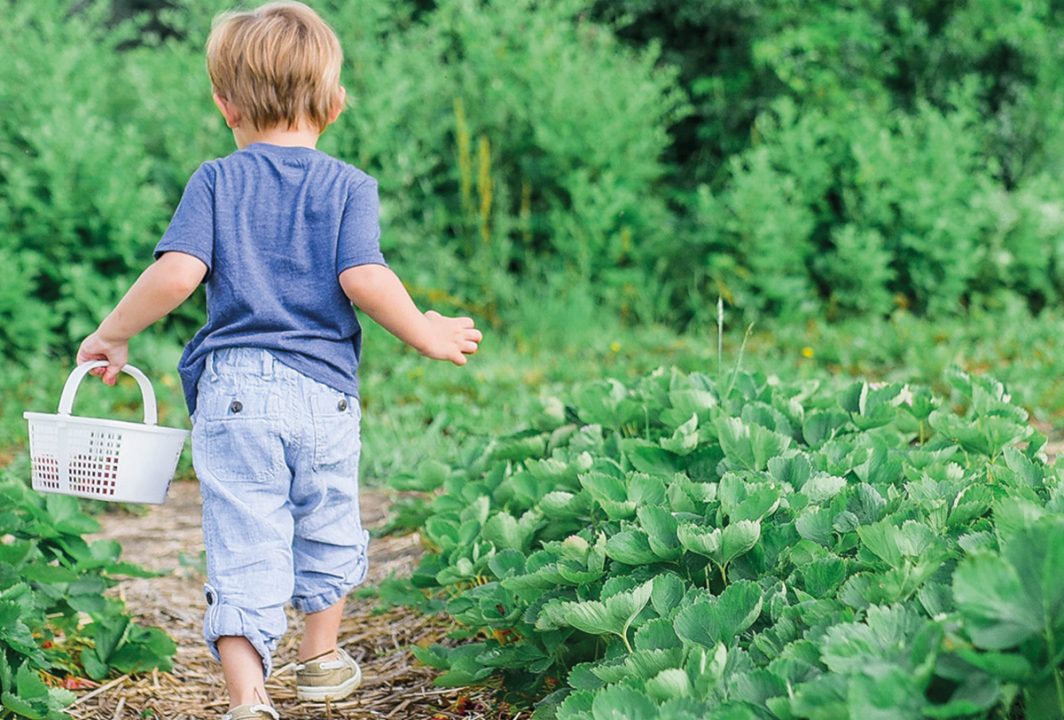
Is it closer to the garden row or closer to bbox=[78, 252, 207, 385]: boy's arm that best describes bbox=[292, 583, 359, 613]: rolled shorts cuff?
bbox=[78, 252, 207, 385]: boy's arm

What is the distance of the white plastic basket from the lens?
233 cm

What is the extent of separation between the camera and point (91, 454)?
2.33 meters

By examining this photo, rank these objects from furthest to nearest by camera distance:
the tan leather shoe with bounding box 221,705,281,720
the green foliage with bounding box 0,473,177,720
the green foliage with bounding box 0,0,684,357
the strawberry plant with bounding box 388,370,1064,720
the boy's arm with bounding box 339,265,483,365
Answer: the green foliage with bounding box 0,0,684,357
the green foliage with bounding box 0,473,177,720
the boy's arm with bounding box 339,265,483,365
the tan leather shoe with bounding box 221,705,281,720
the strawberry plant with bounding box 388,370,1064,720

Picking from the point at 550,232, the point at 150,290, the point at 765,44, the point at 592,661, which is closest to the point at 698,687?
the point at 592,661

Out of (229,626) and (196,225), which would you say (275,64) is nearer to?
(196,225)

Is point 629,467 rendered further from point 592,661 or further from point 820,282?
point 820,282

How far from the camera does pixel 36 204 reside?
570 centimetres

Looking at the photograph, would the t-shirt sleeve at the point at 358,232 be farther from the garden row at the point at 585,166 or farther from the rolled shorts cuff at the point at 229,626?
the garden row at the point at 585,166

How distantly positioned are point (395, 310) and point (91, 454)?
2.12ft

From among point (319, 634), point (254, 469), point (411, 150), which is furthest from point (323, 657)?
point (411, 150)

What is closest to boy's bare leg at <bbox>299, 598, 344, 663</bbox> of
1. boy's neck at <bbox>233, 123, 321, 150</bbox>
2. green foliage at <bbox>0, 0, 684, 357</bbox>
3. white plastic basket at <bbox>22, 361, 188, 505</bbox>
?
white plastic basket at <bbox>22, 361, 188, 505</bbox>

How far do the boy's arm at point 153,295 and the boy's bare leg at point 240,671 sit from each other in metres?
0.57

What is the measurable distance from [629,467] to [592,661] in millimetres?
531

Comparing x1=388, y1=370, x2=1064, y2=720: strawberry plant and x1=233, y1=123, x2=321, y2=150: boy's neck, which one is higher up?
x1=233, y1=123, x2=321, y2=150: boy's neck
